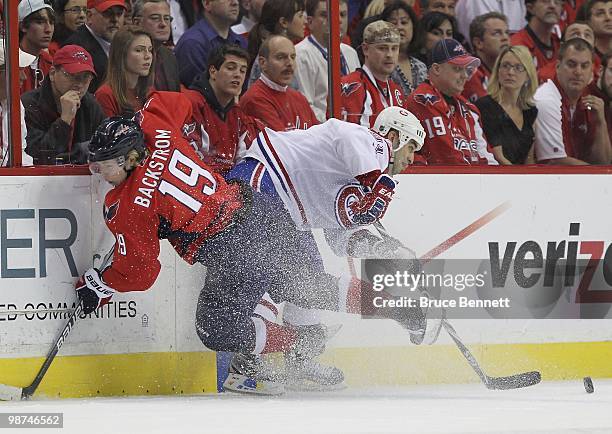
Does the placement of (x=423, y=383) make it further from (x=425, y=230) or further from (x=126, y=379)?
(x=126, y=379)

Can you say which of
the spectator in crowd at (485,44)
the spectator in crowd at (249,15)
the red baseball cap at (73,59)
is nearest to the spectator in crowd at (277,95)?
the spectator in crowd at (249,15)

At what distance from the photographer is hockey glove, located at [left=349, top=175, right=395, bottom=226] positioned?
507 centimetres

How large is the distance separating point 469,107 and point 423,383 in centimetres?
135

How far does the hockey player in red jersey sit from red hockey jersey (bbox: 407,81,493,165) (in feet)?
1.93

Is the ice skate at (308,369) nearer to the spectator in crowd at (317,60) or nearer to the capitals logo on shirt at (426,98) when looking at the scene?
the spectator in crowd at (317,60)

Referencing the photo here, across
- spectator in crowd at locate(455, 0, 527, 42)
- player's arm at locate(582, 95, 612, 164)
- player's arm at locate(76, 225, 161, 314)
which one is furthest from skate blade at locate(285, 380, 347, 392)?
spectator in crowd at locate(455, 0, 527, 42)

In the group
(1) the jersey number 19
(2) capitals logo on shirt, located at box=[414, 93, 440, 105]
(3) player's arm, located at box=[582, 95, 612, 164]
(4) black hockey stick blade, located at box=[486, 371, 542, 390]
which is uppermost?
(2) capitals logo on shirt, located at box=[414, 93, 440, 105]

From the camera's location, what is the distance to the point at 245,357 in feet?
17.4

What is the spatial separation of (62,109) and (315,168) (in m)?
1.14

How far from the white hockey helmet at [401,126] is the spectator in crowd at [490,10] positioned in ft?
2.11

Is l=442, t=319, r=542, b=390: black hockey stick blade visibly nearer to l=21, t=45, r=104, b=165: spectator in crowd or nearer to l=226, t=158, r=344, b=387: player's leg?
l=226, t=158, r=344, b=387: player's leg

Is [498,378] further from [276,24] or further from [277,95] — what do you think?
[276,24]

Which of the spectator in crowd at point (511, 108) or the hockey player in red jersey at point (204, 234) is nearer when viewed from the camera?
the hockey player in red jersey at point (204, 234)

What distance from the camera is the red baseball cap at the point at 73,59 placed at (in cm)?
503
